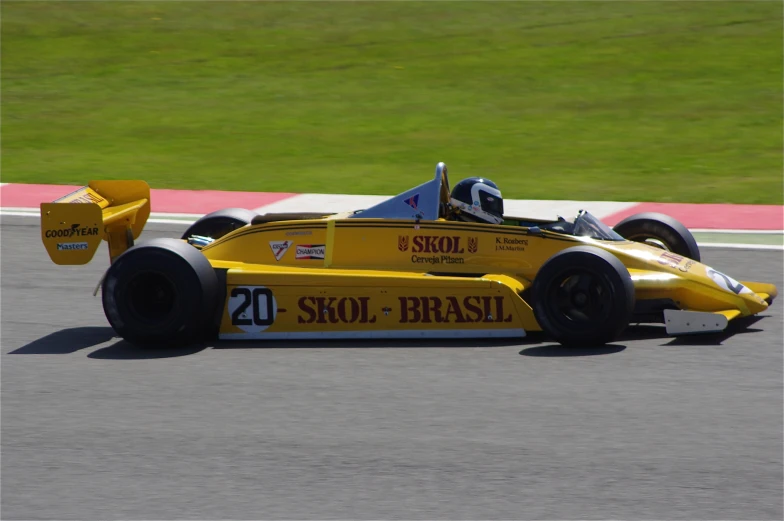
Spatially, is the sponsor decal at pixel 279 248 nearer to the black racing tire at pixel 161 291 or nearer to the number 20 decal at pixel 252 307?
the number 20 decal at pixel 252 307

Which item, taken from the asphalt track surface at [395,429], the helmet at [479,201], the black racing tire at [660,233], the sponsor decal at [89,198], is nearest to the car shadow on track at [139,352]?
the asphalt track surface at [395,429]

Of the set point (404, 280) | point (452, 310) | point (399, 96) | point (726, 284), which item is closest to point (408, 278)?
point (404, 280)

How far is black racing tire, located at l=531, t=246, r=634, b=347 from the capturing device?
726cm

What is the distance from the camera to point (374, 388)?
268 inches

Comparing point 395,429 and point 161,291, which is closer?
point 395,429

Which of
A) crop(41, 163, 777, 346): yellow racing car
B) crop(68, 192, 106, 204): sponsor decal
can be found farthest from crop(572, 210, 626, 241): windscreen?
crop(68, 192, 106, 204): sponsor decal

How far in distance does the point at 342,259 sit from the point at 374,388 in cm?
158

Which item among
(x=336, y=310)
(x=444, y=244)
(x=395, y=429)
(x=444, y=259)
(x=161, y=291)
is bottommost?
(x=395, y=429)

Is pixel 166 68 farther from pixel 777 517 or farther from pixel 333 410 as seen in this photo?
pixel 777 517

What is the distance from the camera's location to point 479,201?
27.6 ft

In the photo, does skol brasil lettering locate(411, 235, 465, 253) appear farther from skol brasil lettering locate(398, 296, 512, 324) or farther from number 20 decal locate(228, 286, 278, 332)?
number 20 decal locate(228, 286, 278, 332)

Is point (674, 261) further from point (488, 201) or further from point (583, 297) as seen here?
point (488, 201)

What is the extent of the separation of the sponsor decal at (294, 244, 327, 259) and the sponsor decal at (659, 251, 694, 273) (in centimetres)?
226

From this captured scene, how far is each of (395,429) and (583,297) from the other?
6.33 ft
